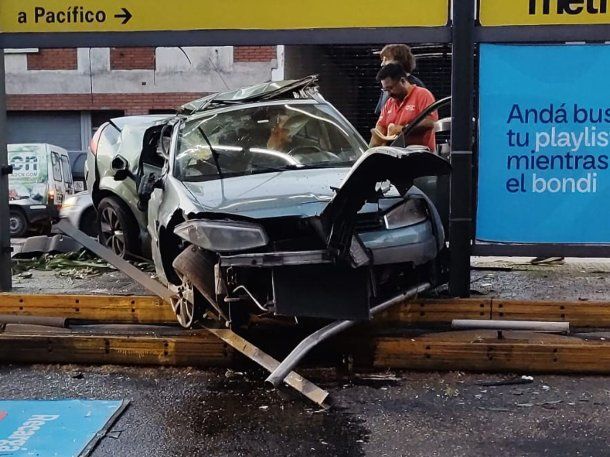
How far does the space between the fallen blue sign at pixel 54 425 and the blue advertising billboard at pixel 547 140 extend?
350cm

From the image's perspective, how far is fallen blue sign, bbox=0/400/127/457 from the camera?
13.6 ft

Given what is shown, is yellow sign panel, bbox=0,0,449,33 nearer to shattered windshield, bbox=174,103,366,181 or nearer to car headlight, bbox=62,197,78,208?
shattered windshield, bbox=174,103,366,181

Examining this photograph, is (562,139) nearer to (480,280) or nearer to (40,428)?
(480,280)

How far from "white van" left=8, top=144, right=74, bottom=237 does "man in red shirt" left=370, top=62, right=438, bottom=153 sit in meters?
9.86

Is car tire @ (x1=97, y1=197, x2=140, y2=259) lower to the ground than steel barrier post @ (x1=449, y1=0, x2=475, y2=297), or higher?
lower

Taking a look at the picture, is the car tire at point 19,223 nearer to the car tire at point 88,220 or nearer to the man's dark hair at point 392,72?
the car tire at point 88,220

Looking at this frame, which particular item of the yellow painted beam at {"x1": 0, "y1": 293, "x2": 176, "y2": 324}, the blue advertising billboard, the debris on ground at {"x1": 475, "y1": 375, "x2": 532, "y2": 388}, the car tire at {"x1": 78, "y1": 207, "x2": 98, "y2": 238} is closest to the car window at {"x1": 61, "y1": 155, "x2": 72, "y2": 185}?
the car tire at {"x1": 78, "y1": 207, "x2": 98, "y2": 238}

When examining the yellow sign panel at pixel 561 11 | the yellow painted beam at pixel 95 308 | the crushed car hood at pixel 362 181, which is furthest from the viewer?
the yellow painted beam at pixel 95 308

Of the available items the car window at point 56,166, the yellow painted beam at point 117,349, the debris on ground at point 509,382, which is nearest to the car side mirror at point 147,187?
the yellow painted beam at point 117,349

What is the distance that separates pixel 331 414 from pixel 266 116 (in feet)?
10.2

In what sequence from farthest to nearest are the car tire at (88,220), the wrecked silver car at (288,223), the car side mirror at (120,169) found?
the car tire at (88,220) → the car side mirror at (120,169) → the wrecked silver car at (288,223)

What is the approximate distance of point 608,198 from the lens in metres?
6.32

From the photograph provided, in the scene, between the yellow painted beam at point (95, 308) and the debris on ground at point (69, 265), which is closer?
the yellow painted beam at point (95, 308)

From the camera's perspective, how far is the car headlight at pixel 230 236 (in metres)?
4.93
